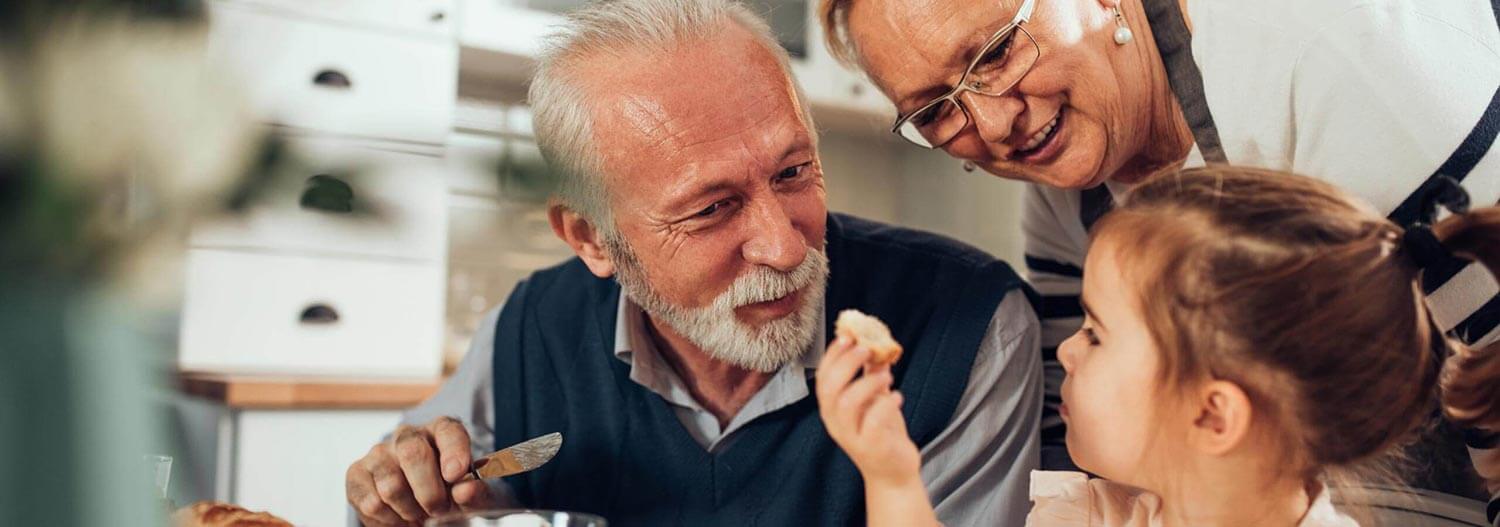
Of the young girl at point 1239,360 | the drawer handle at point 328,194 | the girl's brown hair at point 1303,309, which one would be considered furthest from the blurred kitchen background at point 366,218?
the girl's brown hair at point 1303,309

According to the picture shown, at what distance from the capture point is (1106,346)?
98 cm

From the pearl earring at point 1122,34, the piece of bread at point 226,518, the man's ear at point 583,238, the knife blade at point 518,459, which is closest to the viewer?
the piece of bread at point 226,518

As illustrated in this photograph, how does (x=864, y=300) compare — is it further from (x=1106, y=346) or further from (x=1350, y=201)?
(x=1350, y=201)

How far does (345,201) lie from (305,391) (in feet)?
6.43

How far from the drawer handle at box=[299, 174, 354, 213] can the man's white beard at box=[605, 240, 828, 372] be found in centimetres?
80

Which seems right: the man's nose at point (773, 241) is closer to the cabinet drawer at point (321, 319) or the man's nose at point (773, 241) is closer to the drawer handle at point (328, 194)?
the drawer handle at point (328, 194)

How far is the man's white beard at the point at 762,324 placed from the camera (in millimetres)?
1196

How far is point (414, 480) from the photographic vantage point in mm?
1154

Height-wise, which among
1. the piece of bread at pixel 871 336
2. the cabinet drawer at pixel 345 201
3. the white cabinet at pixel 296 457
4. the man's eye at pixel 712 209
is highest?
the man's eye at pixel 712 209

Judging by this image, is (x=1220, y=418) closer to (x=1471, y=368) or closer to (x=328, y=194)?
(x=1471, y=368)

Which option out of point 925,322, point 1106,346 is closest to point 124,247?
point 1106,346

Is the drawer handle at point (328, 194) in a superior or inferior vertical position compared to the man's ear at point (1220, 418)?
superior

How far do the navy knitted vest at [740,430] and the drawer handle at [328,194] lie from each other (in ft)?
2.90

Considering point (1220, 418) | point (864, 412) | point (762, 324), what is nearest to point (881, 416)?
point (864, 412)
